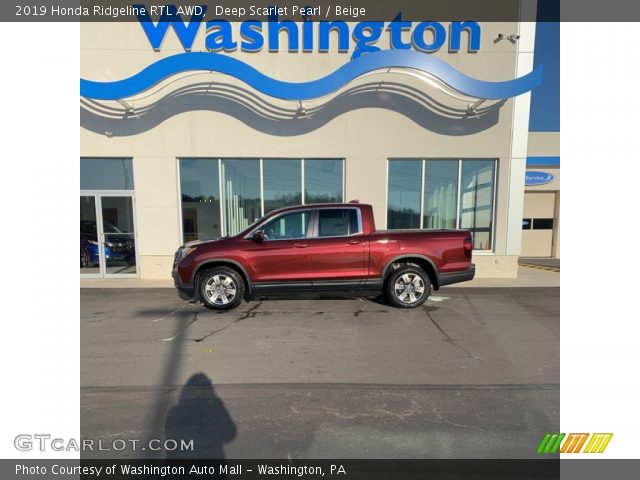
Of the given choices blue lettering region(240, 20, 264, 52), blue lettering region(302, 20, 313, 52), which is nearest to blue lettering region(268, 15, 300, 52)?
blue lettering region(302, 20, 313, 52)

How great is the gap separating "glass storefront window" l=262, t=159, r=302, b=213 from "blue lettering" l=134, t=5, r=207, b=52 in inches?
155

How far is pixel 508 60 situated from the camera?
28.7 ft

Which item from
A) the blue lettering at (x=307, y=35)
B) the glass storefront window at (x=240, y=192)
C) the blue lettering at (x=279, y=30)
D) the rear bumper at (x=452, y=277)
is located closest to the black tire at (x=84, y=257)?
the glass storefront window at (x=240, y=192)

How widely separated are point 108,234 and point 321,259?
24.0ft

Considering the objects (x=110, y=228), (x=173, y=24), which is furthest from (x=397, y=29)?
(x=110, y=228)

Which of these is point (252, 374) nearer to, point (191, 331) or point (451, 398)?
point (191, 331)

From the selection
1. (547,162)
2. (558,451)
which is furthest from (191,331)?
(547,162)

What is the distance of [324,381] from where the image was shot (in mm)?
3262

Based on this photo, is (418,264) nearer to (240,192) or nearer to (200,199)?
(240,192)

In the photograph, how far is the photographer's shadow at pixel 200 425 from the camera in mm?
2297

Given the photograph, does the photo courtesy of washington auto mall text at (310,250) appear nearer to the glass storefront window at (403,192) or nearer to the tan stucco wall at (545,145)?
the glass storefront window at (403,192)

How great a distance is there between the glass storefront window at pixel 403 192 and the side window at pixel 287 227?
4127 millimetres

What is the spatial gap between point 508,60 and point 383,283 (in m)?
7.94
